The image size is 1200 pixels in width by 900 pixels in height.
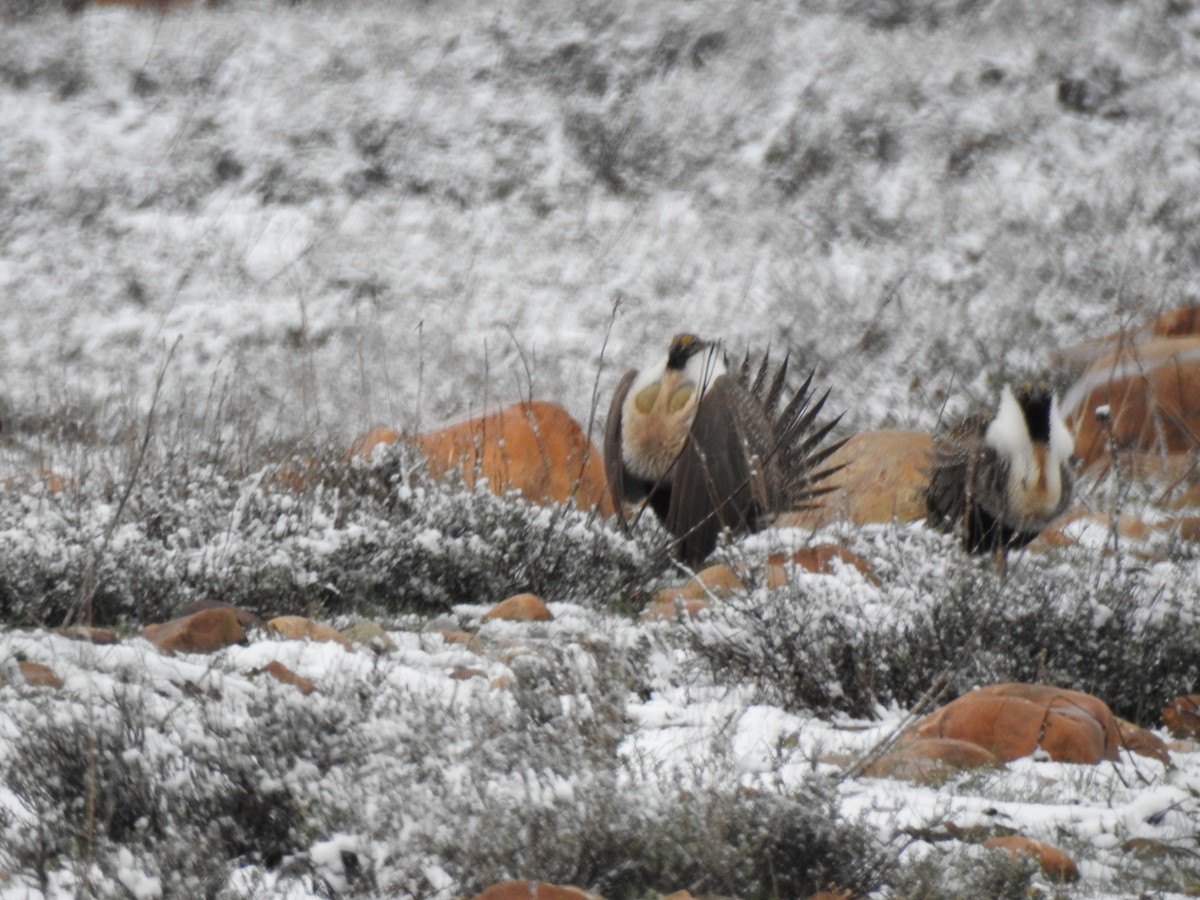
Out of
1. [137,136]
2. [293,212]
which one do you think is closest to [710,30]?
[293,212]

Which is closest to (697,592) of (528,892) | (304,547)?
(304,547)

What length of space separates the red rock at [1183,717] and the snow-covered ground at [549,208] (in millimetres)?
374

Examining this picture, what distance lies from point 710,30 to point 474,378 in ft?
23.0

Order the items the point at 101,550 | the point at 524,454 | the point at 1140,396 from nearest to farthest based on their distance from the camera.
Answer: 1. the point at 101,550
2. the point at 524,454
3. the point at 1140,396

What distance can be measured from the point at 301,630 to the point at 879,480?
2.94 meters

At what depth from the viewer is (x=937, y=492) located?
455 cm

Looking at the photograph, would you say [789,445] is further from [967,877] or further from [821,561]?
[967,877]

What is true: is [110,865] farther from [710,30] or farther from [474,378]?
[710,30]

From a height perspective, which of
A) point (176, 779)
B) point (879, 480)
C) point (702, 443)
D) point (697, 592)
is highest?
point (176, 779)

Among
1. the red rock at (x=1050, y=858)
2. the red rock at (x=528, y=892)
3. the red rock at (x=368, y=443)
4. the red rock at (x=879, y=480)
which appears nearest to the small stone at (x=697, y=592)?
the red rock at (x=879, y=480)

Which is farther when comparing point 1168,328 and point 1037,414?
point 1168,328

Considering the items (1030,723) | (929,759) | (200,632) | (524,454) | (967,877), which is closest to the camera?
(967,877)

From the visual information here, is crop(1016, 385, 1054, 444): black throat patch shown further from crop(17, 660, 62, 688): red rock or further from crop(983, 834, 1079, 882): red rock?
crop(17, 660, 62, 688): red rock

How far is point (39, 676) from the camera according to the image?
262cm
